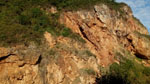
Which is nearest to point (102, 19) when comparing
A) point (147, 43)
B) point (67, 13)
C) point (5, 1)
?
point (67, 13)

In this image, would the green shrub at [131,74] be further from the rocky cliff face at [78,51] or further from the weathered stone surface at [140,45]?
the weathered stone surface at [140,45]

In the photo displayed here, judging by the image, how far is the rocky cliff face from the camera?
12570 mm

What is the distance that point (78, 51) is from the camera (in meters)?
19.4

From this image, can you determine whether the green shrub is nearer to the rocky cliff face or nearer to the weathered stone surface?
the rocky cliff face

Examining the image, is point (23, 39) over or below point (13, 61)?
over

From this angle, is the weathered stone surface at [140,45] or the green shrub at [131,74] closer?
the green shrub at [131,74]

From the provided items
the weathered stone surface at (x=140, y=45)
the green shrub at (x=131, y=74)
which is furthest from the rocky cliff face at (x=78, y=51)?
the green shrub at (x=131, y=74)

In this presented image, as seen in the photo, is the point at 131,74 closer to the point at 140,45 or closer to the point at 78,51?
the point at 78,51

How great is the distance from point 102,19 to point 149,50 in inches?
621

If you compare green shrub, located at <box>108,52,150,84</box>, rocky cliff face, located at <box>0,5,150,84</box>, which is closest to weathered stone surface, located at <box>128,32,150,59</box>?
rocky cliff face, located at <box>0,5,150,84</box>

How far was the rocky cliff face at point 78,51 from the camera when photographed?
12570 mm

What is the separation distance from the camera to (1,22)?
14.6 metres

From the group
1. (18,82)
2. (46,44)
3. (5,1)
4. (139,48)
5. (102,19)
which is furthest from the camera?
(139,48)

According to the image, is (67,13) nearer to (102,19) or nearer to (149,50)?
(102,19)
